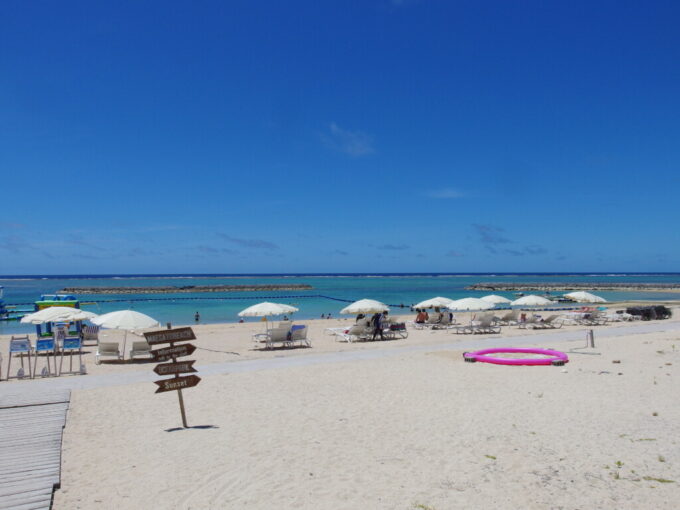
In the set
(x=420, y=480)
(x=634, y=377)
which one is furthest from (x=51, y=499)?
(x=634, y=377)

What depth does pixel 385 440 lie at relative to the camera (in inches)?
266

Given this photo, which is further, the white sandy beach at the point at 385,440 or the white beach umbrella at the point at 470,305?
the white beach umbrella at the point at 470,305

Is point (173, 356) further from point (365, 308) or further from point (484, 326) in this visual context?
point (484, 326)

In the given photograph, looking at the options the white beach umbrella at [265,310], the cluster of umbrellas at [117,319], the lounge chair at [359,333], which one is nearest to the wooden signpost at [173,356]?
the cluster of umbrellas at [117,319]

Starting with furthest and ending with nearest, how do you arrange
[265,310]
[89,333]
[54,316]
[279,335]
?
[89,333] → [265,310] → [279,335] → [54,316]

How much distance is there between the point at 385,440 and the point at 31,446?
461 centimetres

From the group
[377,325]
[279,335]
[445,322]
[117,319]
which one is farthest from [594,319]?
[117,319]

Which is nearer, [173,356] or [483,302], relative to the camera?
[173,356]

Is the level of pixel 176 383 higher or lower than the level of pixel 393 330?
higher

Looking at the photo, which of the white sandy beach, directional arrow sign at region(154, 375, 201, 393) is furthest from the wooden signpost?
the white sandy beach

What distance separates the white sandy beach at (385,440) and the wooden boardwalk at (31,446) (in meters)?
0.18

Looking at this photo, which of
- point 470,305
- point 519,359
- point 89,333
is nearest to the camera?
point 519,359

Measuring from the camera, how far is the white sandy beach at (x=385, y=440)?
200 inches

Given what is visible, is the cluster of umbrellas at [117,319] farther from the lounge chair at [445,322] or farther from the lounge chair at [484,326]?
the lounge chair at [445,322]
